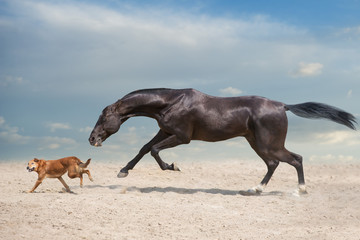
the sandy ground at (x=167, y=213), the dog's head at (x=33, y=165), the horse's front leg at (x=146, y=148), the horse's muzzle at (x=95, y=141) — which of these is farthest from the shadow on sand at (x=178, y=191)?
the dog's head at (x=33, y=165)

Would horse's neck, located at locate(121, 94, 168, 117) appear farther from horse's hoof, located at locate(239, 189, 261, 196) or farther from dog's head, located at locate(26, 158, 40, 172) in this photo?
horse's hoof, located at locate(239, 189, 261, 196)

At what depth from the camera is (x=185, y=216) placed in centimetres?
655

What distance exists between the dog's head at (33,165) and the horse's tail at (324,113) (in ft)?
17.5

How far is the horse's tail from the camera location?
9.38 m

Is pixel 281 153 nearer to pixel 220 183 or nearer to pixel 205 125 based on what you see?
pixel 205 125

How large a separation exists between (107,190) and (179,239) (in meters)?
3.52

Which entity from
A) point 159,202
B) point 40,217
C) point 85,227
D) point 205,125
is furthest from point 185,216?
point 205,125

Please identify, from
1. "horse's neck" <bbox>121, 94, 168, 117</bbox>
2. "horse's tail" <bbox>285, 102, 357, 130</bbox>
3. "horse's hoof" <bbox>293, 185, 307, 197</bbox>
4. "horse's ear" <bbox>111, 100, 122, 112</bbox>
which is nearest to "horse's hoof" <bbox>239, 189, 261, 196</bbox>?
"horse's hoof" <bbox>293, 185, 307, 197</bbox>

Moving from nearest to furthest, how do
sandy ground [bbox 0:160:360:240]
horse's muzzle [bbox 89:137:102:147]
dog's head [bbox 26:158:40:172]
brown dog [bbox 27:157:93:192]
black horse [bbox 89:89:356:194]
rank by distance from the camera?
1. sandy ground [bbox 0:160:360:240]
2. dog's head [bbox 26:158:40:172]
3. brown dog [bbox 27:157:93:192]
4. black horse [bbox 89:89:356:194]
5. horse's muzzle [bbox 89:137:102:147]

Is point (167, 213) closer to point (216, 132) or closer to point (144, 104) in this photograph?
point (216, 132)

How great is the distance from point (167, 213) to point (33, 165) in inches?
103

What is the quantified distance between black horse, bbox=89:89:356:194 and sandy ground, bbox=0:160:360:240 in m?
0.87

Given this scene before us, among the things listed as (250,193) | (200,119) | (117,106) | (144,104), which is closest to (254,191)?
(250,193)

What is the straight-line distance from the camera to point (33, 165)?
750cm
